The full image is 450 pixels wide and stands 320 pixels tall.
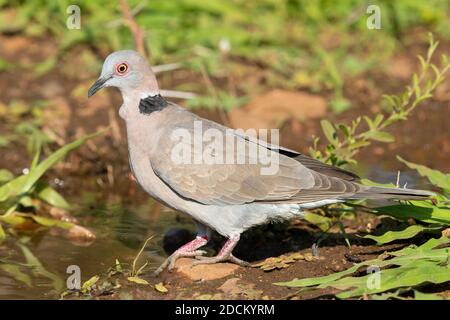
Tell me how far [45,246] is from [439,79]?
285cm

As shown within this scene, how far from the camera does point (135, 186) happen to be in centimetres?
748

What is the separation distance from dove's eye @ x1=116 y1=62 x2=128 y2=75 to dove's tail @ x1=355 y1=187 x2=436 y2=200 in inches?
67.7

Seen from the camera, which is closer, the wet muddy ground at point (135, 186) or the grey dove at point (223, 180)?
the wet muddy ground at point (135, 186)

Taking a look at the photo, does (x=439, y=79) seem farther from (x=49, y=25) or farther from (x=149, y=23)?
(x=49, y=25)

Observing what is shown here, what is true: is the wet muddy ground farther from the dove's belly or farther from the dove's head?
the dove's head

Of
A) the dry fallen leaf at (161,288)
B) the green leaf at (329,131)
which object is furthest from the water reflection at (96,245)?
the green leaf at (329,131)

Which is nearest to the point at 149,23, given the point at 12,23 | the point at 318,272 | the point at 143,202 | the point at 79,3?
the point at 79,3

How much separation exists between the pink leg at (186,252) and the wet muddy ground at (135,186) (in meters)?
0.05

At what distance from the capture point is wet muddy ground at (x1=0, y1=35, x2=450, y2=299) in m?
5.28

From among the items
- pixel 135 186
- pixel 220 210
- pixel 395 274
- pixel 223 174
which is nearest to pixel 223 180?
pixel 223 174

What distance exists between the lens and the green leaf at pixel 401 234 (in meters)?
5.22

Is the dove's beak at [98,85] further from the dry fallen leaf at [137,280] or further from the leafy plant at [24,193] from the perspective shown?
the dry fallen leaf at [137,280]

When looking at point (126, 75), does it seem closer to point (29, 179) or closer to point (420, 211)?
point (29, 179)

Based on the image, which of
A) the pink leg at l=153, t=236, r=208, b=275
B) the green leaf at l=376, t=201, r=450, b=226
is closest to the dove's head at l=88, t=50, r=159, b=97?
the pink leg at l=153, t=236, r=208, b=275
